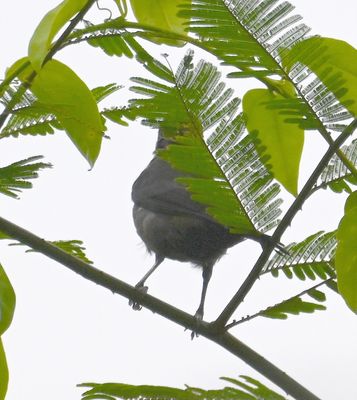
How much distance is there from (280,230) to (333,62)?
9.3 inches

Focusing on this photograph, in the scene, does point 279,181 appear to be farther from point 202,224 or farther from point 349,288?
point 202,224

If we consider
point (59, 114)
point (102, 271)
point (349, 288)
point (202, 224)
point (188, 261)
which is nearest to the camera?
point (349, 288)

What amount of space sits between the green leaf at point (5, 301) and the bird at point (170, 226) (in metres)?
2.12

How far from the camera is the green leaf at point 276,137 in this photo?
130 centimetres

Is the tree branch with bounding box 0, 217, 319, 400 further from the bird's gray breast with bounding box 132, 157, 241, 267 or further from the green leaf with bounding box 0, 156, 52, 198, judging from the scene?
the bird's gray breast with bounding box 132, 157, 241, 267

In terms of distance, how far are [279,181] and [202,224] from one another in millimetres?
2218

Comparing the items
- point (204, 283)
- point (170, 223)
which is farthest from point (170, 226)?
point (204, 283)

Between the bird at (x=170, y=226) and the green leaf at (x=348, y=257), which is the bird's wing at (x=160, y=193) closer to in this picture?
the bird at (x=170, y=226)

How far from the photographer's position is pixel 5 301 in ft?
3.90

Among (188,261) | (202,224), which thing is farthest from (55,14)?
(188,261)

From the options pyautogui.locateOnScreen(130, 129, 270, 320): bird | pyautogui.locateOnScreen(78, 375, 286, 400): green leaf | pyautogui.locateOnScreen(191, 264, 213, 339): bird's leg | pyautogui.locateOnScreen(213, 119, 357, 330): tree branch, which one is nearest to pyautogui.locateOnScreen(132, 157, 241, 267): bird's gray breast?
pyautogui.locateOnScreen(130, 129, 270, 320): bird

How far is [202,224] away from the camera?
3514 mm

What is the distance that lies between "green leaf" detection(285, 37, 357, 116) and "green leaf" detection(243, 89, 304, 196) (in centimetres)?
18

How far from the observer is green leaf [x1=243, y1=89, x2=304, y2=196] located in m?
1.30
